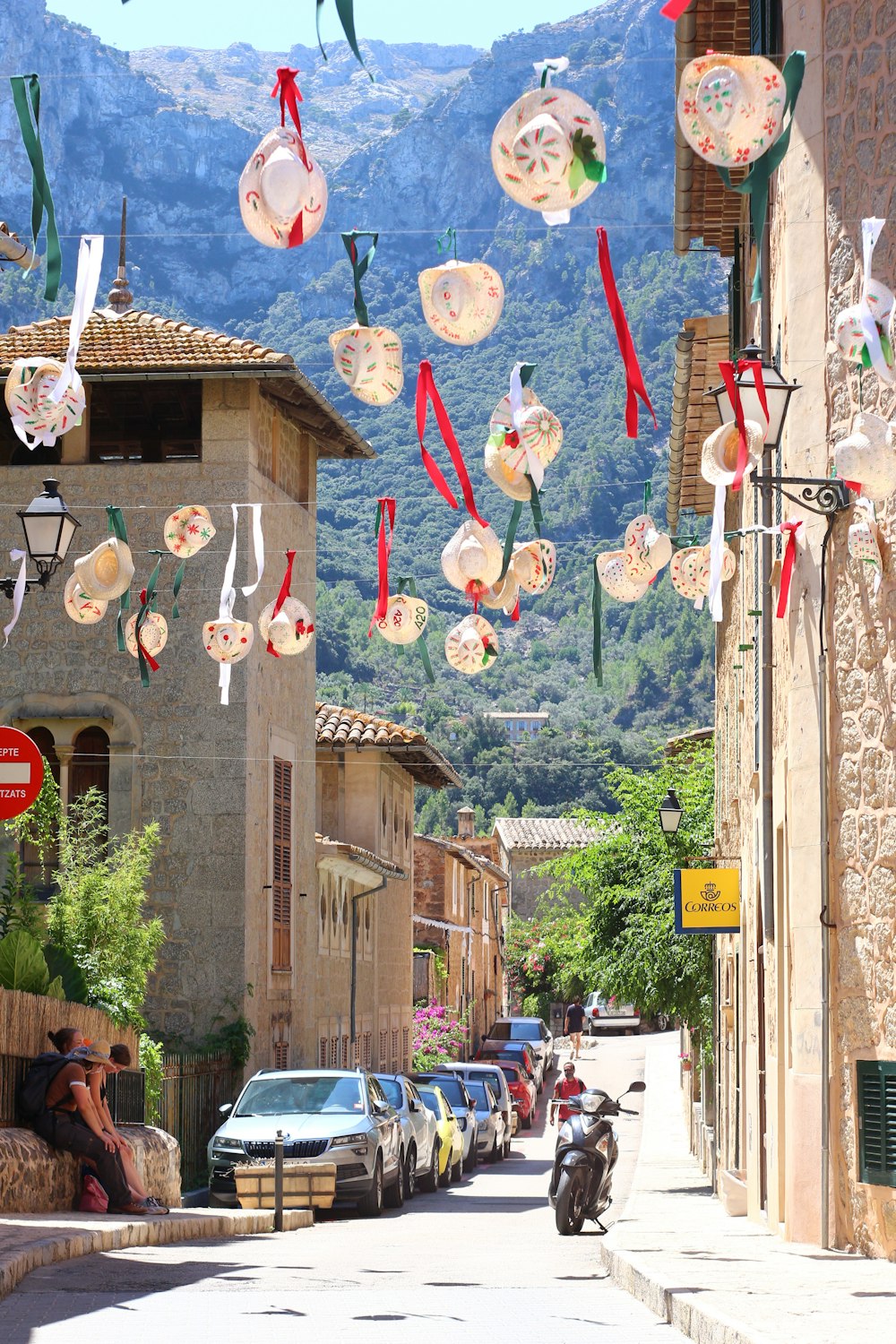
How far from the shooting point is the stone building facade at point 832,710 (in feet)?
35.5

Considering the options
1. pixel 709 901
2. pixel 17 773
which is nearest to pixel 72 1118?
pixel 17 773

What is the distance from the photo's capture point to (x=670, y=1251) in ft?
39.6

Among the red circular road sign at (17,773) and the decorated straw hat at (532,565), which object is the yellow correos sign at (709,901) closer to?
the decorated straw hat at (532,565)

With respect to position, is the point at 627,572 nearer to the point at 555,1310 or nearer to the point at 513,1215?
the point at 555,1310

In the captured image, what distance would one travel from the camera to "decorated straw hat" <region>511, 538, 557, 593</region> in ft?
45.3

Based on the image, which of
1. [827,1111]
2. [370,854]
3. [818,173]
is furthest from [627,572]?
[370,854]

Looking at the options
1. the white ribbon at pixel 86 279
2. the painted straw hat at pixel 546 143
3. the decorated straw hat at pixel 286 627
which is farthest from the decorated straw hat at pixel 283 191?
the decorated straw hat at pixel 286 627

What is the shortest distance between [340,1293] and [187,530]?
27.6ft

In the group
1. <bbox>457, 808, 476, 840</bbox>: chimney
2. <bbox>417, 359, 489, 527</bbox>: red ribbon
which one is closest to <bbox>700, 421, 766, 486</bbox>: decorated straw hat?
<bbox>417, 359, 489, 527</bbox>: red ribbon

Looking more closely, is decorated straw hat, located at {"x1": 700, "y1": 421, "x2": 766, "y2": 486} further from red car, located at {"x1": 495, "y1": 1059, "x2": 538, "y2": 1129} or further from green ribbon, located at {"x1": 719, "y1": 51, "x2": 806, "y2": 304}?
red car, located at {"x1": 495, "y1": 1059, "x2": 538, "y2": 1129}

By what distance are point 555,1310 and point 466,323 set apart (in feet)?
17.2

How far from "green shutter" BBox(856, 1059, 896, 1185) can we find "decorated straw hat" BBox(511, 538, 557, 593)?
447 cm

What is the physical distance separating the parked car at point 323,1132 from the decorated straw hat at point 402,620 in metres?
5.44

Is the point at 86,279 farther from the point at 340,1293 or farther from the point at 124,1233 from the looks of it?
the point at 124,1233
